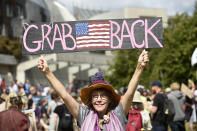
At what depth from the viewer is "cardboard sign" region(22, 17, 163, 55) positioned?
16.8 feet

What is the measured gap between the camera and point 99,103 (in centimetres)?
427

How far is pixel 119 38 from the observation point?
5.23m

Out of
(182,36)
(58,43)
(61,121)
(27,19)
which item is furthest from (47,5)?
(58,43)

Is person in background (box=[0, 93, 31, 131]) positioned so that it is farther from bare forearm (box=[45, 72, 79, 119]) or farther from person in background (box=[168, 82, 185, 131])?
person in background (box=[168, 82, 185, 131])

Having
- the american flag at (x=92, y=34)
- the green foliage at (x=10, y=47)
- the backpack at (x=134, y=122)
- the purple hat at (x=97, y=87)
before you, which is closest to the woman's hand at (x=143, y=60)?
the purple hat at (x=97, y=87)

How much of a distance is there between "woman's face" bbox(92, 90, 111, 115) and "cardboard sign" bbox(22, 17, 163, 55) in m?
1.05

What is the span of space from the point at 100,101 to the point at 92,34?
129 centimetres

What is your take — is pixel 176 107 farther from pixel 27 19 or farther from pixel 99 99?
pixel 27 19

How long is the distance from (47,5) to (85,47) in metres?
42.5

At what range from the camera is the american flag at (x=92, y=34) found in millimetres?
5277

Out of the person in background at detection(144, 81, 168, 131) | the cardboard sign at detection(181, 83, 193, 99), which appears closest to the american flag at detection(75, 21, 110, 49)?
the person in background at detection(144, 81, 168, 131)

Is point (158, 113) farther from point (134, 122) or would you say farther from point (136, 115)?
point (134, 122)

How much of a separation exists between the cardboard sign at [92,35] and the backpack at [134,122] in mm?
1953

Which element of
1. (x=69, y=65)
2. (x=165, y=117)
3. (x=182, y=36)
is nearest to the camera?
(x=165, y=117)
